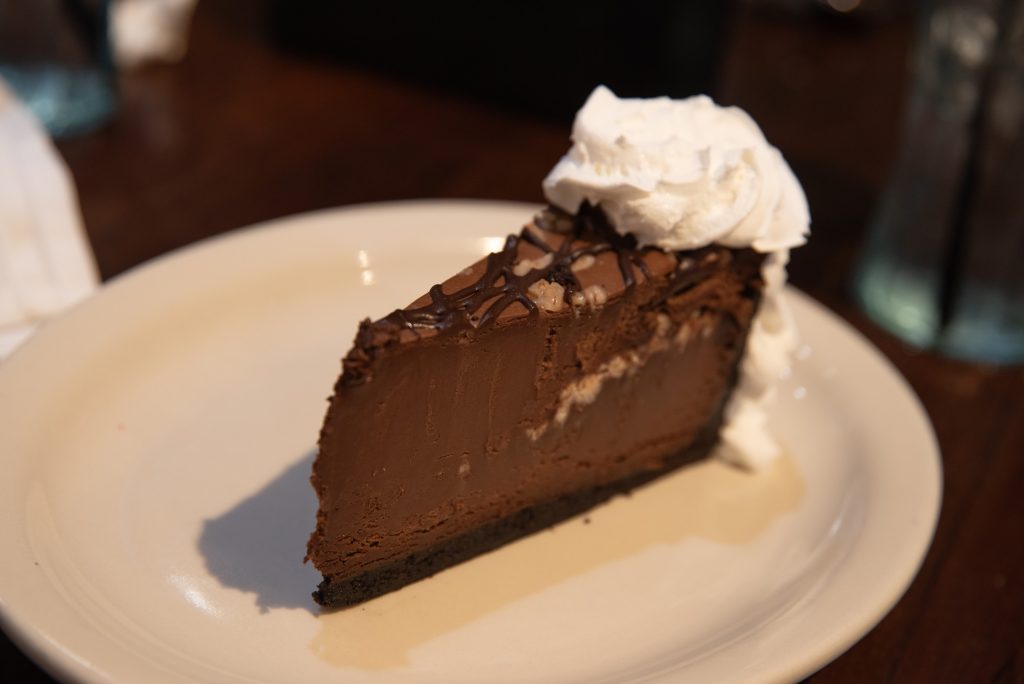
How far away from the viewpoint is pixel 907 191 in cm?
212

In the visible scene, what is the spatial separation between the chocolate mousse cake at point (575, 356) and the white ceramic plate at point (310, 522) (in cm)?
6

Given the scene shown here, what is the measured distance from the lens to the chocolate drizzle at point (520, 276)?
4.32ft

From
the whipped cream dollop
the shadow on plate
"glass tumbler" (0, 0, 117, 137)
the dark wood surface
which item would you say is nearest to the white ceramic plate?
the shadow on plate

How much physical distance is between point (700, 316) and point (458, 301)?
44cm

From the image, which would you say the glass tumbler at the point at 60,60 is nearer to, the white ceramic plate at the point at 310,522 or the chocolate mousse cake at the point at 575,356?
the white ceramic plate at the point at 310,522

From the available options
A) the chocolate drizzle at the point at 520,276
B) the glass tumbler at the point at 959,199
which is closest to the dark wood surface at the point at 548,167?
the glass tumbler at the point at 959,199

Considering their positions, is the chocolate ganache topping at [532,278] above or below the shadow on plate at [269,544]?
above

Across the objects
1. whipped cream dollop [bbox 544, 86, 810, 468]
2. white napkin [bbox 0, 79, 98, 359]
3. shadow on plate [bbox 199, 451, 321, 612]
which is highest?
whipped cream dollop [bbox 544, 86, 810, 468]

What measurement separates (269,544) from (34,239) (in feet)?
2.53

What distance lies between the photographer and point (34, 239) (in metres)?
1.80

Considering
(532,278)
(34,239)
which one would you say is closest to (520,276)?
(532,278)

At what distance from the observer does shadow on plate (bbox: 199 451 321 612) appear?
1.35m

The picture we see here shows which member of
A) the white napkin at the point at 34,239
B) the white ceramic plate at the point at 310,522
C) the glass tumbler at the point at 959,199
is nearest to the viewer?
the white ceramic plate at the point at 310,522

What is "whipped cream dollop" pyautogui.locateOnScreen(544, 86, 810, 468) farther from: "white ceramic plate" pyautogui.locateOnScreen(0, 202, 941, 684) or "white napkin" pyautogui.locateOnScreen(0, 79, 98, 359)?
"white napkin" pyautogui.locateOnScreen(0, 79, 98, 359)
